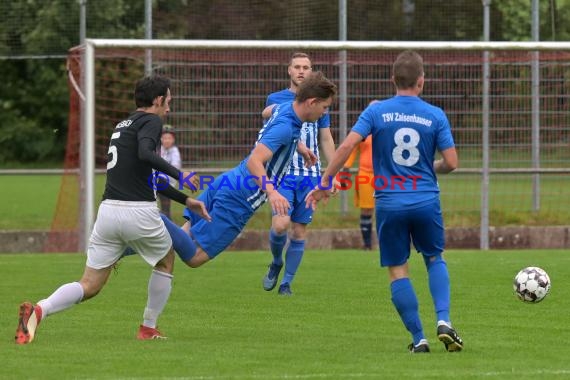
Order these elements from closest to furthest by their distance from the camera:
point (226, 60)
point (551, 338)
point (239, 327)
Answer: point (551, 338) < point (239, 327) < point (226, 60)

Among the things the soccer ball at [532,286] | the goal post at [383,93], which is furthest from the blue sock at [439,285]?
the goal post at [383,93]

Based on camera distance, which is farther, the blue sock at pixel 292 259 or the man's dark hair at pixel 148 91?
the blue sock at pixel 292 259

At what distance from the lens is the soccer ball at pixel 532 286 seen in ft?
31.9

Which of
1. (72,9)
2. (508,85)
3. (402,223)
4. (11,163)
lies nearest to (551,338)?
(402,223)

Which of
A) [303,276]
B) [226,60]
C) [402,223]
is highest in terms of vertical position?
[226,60]

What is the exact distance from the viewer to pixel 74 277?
13.0 metres

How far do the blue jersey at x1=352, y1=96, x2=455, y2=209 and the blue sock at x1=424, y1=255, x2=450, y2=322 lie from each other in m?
0.44

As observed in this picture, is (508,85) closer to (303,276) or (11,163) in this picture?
(303,276)

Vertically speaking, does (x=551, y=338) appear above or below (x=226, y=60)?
below

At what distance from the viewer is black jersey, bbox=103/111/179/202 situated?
26.8 ft

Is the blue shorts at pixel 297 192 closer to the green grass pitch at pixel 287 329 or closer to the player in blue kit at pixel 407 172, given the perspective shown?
the green grass pitch at pixel 287 329

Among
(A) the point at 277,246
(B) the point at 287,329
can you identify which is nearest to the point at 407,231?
(B) the point at 287,329

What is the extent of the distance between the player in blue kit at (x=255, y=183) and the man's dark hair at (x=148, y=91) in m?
0.73

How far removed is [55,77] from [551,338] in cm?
2484
